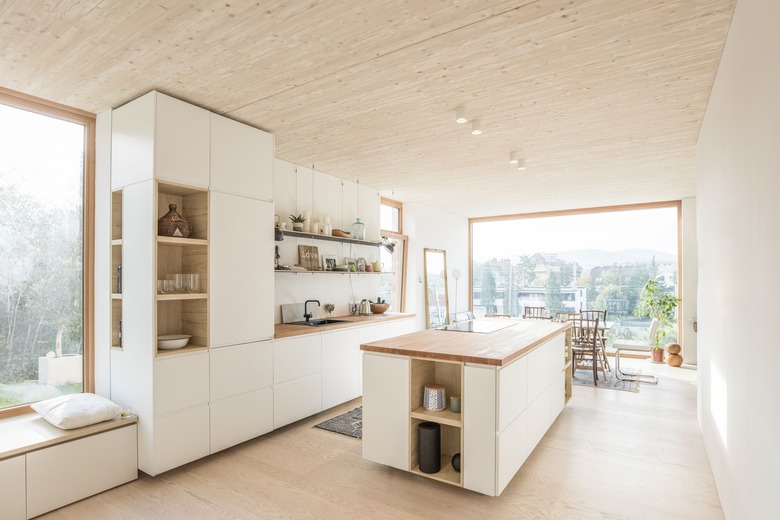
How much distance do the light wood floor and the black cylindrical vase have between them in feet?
0.54

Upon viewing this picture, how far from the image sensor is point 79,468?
8.94ft

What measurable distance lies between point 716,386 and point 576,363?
367cm

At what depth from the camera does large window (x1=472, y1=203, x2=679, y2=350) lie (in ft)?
24.5

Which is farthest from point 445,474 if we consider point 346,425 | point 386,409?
point 346,425

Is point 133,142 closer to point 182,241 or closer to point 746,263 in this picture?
point 182,241

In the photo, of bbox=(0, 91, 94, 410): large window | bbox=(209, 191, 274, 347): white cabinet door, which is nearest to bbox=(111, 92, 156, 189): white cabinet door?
bbox=(0, 91, 94, 410): large window

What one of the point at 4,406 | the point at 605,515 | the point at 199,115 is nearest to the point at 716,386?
the point at 605,515

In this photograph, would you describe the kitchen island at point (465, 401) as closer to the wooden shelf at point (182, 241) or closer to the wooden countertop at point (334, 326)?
the wooden countertop at point (334, 326)

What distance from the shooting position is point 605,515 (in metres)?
2.53

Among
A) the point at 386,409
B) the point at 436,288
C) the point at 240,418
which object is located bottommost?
the point at 240,418

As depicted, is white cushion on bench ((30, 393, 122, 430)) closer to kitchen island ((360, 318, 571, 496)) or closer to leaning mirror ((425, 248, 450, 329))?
kitchen island ((360, 318, 571, 496))

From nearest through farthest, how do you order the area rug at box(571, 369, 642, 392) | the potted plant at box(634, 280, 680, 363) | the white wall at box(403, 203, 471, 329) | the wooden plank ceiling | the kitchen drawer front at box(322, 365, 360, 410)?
the wooden plank ceiling < the kitchen drawer front at box(322, 365, 360, 410) < the area rug at box(571, 369, 642, 392) < the potted plant at box(634, 280, 680, 363) < the white wall at box(403, 203, 471, 329)

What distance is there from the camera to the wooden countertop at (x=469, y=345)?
2664 mm

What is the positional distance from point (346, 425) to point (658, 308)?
5811 millimetres
